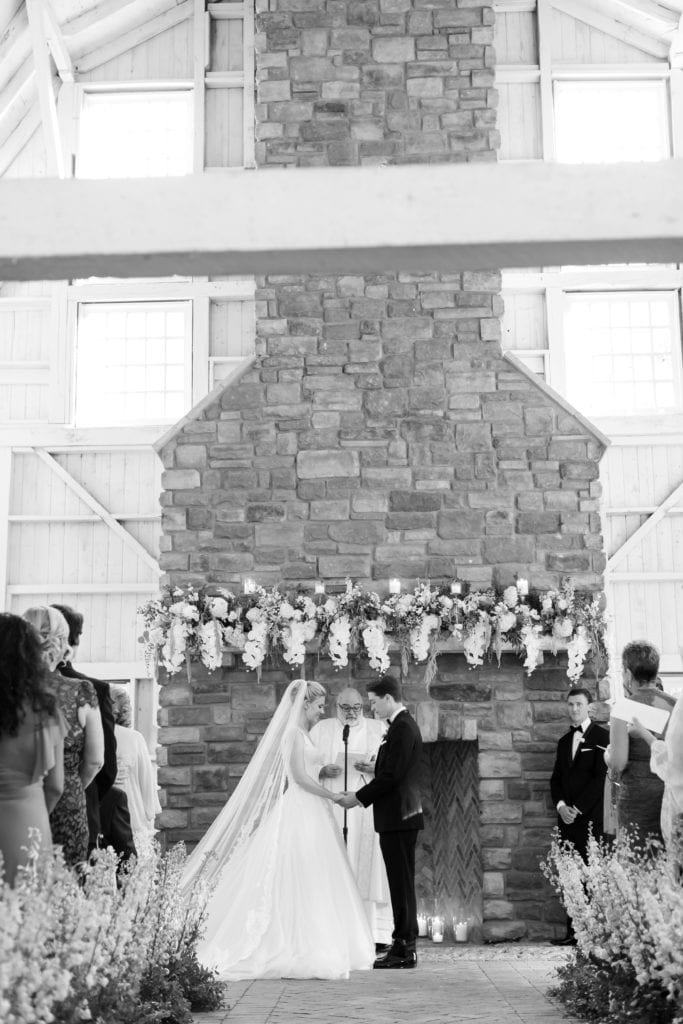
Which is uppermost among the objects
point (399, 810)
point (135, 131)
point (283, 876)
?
point (135, 131)

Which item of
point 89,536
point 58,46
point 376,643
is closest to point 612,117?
point 58,46

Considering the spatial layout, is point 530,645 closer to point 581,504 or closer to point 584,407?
point 581,504

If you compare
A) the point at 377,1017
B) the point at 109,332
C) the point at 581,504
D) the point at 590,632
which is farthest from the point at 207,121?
the point at 377,1017

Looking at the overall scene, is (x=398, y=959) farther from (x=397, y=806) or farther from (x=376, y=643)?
(x=376, y=643)

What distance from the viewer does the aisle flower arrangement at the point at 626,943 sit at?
3635 millimetres

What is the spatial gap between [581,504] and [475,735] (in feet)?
5.86

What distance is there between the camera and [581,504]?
906 cm

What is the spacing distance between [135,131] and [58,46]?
116 centimetres

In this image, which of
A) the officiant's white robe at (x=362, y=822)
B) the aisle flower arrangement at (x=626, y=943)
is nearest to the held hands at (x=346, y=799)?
the officiant's white robe at (x=362, y=822)

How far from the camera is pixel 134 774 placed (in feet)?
22.4

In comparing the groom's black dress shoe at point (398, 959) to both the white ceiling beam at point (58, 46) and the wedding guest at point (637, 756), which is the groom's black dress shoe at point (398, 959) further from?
the white ceiling beam at point (58, 46)

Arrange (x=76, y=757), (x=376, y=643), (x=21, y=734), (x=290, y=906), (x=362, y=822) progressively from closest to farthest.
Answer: (x=21, y=734) < (x=76, y=757) < (x=290, y=906) < (x=362, y=822) < (x=376, y=643)

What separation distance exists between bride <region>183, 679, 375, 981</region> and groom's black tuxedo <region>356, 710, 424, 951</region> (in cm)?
27

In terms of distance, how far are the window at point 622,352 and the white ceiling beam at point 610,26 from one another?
103 inches
